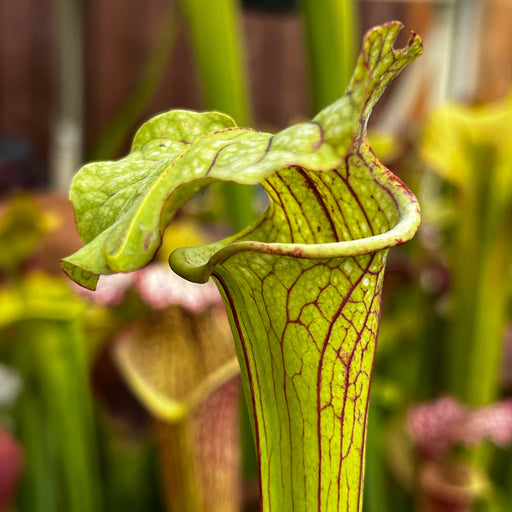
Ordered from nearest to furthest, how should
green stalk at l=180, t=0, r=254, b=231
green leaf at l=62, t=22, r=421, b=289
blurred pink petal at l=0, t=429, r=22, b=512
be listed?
1. green leaf at l=62, t=22, r=421, b=289
2. green stalk at l=180, t=0, r=254, b=231
3. blurred pink petal at l=0, t=429, r=22, b=512

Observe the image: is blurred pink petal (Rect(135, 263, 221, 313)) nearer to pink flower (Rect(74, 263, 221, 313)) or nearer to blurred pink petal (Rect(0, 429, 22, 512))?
pink flower (Rect(74, 263, 221, 313))

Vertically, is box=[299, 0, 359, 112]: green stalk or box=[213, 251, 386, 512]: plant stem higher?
box=[299, 0, 359, 112]: green stalk

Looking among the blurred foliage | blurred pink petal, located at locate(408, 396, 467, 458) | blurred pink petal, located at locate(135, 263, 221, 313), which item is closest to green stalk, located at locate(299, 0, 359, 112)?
the blurred foliage

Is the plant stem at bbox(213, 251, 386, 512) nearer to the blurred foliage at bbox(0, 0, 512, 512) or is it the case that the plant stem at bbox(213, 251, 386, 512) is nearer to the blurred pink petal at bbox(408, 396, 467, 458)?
the blurred foliage at bbox(0, 0, 512, 512)

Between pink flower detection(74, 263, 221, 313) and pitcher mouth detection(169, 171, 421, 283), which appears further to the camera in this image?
pink flower detection(74, 263, 221, 313)

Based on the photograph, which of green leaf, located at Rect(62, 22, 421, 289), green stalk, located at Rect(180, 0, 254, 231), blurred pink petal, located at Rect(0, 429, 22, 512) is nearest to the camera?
green leaf, located at Rect(62, 22, 421, 289)

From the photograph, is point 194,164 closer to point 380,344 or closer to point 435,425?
point 435,425

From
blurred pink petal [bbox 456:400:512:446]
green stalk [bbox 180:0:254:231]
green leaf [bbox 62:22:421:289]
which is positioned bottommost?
blurred pink petal [bbox 456:400:512:446]
